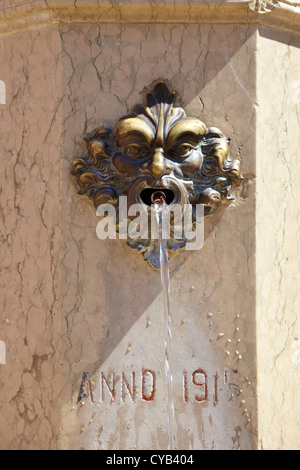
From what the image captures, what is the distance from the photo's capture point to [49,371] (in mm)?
3850

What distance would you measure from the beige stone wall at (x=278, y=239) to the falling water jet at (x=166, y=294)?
1.26 feet

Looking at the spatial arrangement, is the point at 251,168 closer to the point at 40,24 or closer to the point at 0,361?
the point at 40,24

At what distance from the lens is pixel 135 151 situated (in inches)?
151

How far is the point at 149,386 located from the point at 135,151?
102 cm

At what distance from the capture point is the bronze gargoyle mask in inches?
149

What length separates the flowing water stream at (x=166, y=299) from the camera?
3.83m

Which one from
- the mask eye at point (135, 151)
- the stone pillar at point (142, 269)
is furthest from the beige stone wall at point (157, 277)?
the mask eye at point (135, 151)

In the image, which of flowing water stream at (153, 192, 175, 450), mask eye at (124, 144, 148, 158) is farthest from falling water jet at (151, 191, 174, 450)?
mask eye at (124, 144, 148, 158)

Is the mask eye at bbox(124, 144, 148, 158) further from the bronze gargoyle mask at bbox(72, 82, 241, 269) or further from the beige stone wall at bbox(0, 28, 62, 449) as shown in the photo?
the beige stone wall at bbox(0, 28, 62, 449)

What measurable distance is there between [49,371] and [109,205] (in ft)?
2.53

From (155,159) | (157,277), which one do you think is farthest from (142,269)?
(155,159)

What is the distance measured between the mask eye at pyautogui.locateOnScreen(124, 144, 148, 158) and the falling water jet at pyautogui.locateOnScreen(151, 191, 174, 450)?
18 cm

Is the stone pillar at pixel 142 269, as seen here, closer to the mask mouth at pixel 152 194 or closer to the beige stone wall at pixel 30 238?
the beige stone wall at pixel 30 238

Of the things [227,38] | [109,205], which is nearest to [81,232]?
[109,205]
